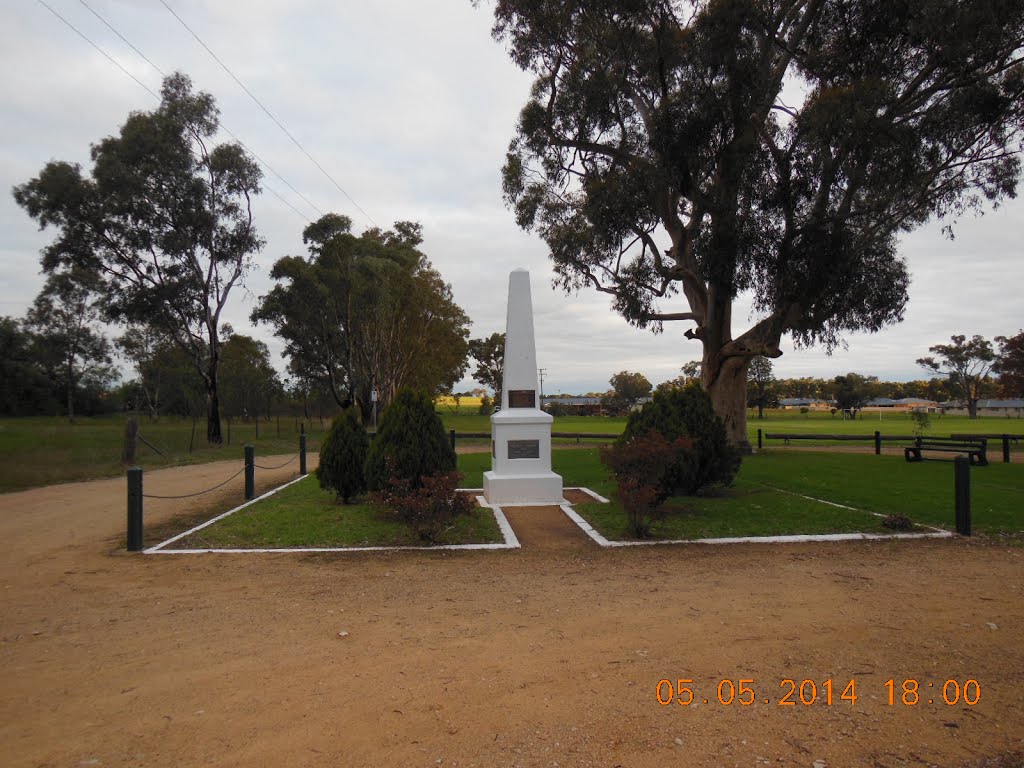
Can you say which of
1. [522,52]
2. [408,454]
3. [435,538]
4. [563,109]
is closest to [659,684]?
[435,538]

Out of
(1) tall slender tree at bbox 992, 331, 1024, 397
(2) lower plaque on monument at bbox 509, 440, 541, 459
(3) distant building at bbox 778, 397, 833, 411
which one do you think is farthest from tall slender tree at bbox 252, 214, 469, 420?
(3) distant building at bbox 778, 397, 833, 411

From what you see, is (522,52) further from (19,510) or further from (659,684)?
(659,684)

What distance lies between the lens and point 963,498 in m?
8.00

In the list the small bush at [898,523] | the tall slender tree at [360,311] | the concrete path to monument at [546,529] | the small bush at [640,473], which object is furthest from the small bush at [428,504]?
the tall slender tree at [360,311]

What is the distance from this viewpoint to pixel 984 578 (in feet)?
19.7

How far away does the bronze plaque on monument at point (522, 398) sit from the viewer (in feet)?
37.0

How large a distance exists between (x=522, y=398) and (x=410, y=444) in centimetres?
267

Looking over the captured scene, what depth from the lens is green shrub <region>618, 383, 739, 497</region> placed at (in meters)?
10.3

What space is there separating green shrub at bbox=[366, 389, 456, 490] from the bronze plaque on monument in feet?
5.97

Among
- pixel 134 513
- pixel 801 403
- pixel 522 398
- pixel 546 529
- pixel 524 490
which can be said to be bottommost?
pixel 546 529

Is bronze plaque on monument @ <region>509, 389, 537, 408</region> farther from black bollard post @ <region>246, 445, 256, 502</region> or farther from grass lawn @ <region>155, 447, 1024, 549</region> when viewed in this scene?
black bollard post @ <region>246, 445, 256, 502</region>

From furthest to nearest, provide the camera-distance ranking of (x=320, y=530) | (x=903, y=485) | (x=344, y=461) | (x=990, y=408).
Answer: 1. (x=990, y=408)
2. (x=903, y=485)
3. (x=344, y=461)
4. (x=320, y=530)

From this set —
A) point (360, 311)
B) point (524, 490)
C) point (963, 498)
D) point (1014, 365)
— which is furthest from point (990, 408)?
point (524, 490)

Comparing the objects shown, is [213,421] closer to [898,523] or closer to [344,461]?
[344,461]
